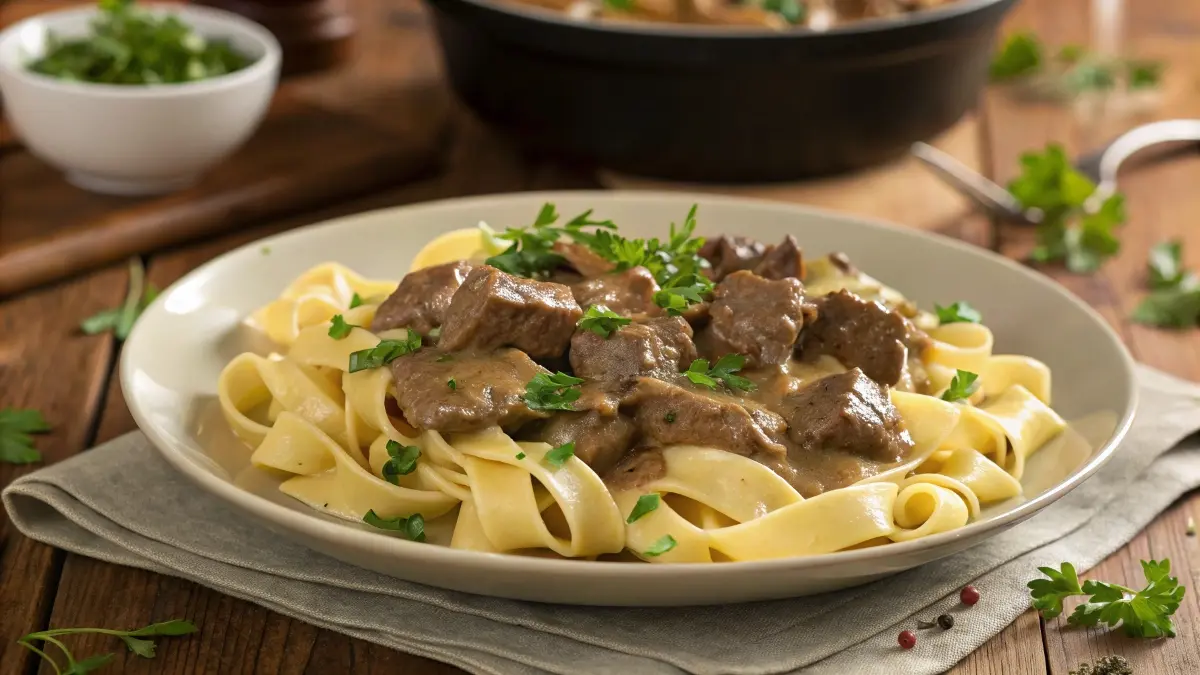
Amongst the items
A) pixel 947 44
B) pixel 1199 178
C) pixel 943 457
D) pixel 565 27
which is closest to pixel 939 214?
pixel 947 44

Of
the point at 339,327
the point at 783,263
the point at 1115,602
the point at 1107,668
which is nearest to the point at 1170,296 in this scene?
the point at 783,263

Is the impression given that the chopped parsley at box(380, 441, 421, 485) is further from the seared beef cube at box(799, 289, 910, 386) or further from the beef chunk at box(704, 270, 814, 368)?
the seared beef cube at box(799, 289, 910, 386)

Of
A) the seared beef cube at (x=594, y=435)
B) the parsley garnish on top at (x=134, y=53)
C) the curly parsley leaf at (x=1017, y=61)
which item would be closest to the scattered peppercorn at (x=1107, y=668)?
the seared beef cube at (x=594, y=435)

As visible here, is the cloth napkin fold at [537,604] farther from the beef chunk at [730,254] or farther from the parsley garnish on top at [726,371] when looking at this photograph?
the beef chunk at [730,254]

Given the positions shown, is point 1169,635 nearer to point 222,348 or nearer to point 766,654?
point 766,654

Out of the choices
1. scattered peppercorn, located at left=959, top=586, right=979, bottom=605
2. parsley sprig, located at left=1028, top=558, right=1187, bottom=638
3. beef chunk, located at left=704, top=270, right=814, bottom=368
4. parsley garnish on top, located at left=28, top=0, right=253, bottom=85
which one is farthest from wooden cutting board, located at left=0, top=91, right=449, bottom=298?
parsley sprig, located at left=1028, top=558, right=1187, bottom=638
